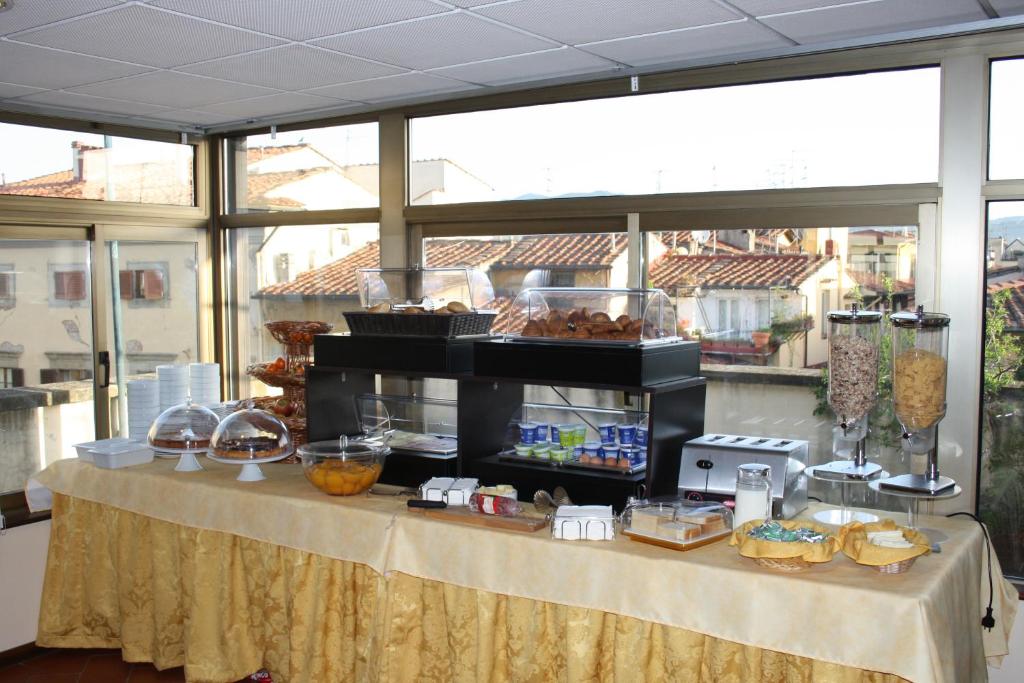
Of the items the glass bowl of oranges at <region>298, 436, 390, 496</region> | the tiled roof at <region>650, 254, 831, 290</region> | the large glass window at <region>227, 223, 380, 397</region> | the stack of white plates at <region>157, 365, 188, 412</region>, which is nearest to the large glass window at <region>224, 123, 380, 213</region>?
the large glass window at <region>227, 223, 380, 397</region>

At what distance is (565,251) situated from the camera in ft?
13.3

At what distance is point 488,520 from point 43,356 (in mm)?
2642

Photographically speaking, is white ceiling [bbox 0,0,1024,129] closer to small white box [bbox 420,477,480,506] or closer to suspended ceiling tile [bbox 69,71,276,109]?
suspended ceiling tile [bbox 69,71,276,109]

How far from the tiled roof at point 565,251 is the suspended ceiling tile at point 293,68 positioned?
967 mm

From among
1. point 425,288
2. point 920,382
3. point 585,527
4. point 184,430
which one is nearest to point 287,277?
point 184,430

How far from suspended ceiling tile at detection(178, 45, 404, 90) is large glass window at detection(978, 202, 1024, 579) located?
7.03 ft

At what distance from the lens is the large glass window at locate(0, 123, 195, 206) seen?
14.0 ft

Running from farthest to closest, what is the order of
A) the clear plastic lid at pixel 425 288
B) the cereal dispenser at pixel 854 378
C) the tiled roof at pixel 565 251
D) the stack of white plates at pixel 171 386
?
the stack of white plates at pixel 171 386 → the tiled roof at pixel 565 251 → the clear plastic lid at pixel 425 288 → the cereal dispenser at pixel 854 378

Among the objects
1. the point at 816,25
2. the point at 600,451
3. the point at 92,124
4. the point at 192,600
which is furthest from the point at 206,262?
the point at 816,25

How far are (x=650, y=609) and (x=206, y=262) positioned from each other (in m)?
3.54

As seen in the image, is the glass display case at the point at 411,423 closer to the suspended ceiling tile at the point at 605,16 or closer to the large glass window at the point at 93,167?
the suspended ceiling tile at the point at 605,16

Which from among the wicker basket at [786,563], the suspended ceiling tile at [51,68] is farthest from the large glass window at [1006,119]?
the suspended ceiling tile at [51,68]

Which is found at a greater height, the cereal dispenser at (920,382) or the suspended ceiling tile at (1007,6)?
the suspended ceiling tile at (1007,6)

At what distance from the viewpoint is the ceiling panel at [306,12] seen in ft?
8.73
